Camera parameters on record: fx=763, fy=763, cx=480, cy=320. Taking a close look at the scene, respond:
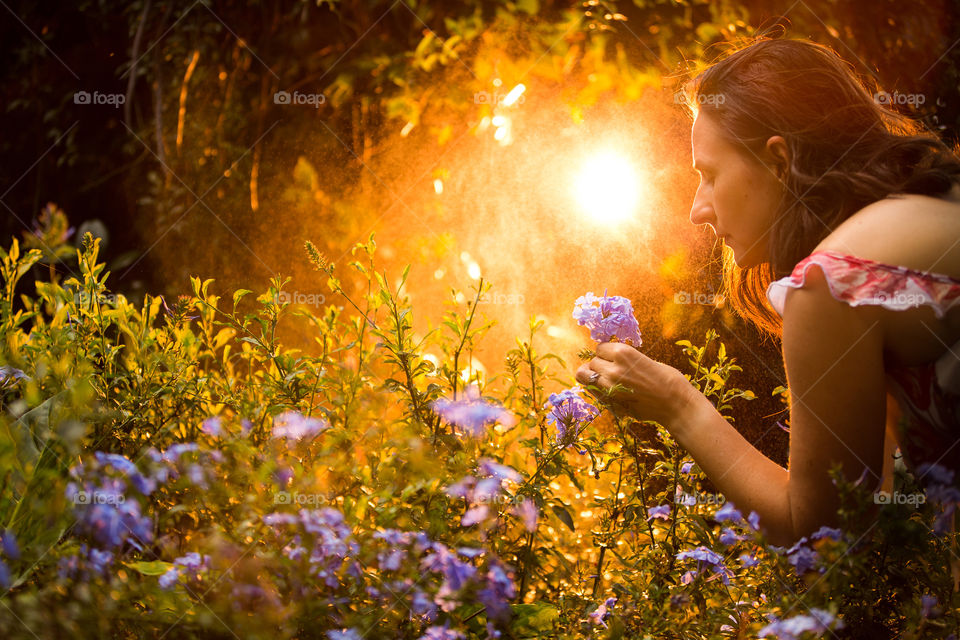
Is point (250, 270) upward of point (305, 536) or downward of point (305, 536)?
upward

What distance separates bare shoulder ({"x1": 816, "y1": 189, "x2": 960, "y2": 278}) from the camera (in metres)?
1.42

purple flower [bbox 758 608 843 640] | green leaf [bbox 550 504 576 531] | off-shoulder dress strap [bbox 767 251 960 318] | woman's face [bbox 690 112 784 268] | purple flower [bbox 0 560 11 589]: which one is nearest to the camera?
purple flower [bbox 758 608 843 640]

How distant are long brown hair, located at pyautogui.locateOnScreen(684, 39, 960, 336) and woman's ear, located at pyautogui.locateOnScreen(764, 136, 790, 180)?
1 centimetres

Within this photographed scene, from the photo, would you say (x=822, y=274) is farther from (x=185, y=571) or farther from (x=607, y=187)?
(x=607, y=187)

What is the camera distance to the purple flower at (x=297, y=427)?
147 cm

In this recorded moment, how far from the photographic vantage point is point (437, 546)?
4.28 ft

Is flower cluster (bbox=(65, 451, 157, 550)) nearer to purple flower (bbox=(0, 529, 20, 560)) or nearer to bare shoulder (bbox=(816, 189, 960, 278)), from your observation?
purple flower (bbox=(0, 529, 20, 560))

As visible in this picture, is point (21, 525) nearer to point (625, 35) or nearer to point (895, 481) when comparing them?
point (895, 481)

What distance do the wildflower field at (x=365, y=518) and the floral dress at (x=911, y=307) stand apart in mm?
152

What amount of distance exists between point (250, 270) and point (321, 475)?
2.01m

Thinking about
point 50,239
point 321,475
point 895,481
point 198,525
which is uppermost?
point 50,239

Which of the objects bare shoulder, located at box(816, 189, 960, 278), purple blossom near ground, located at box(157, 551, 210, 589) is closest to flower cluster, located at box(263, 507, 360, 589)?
purple blossom near ground, located at box(157, 551, 210, 589)

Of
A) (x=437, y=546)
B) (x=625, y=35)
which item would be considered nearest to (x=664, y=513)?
(x=437, y=546)

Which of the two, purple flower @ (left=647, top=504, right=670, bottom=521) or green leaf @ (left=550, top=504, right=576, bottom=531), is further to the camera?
purple flower @ (left=647, top=504, right=670, bottom=521)
